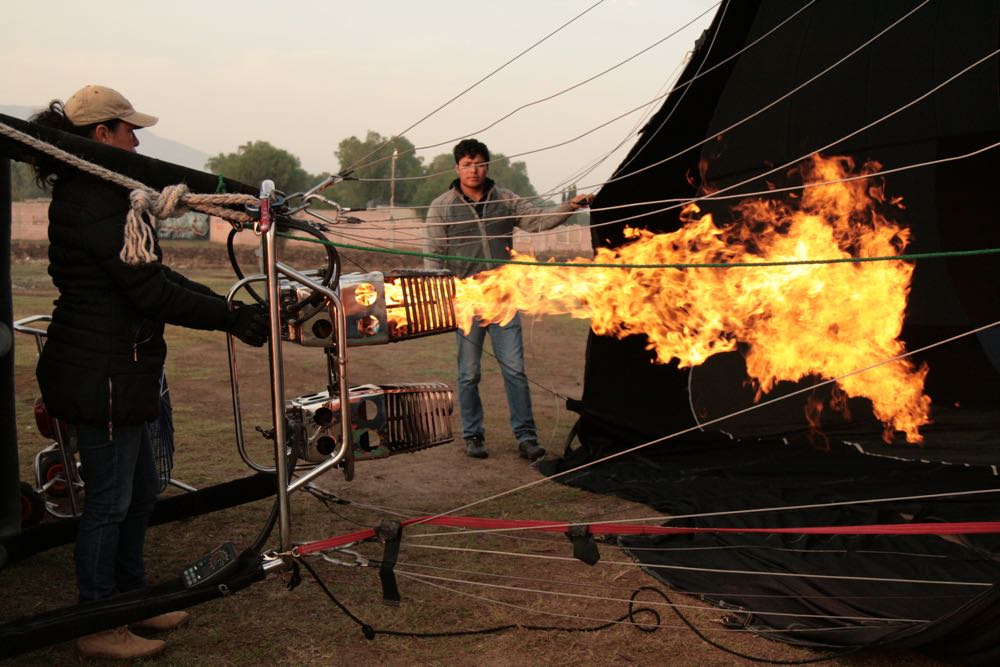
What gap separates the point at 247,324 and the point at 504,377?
109 inches

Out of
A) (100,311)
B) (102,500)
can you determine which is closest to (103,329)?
(100,311)

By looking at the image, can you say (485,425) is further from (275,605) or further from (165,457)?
(275,605)

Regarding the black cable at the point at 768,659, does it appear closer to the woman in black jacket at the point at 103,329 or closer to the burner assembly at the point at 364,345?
the burner assembly at the point at 364,345

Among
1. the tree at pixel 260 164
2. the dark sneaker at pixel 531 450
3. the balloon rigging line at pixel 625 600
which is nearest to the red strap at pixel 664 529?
the balloon rigging line at pixel 625 600

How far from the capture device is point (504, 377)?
5422 mm

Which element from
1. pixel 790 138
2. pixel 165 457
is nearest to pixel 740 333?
pixel 790 138

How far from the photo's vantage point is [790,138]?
5148 millimetres

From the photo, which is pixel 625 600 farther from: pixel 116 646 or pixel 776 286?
pixel 776 286

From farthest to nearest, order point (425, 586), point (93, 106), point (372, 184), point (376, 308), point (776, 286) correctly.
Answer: point (372, 184) → point (776, 286) → point (425, 586) → point (376, 308) → point (93, 106)

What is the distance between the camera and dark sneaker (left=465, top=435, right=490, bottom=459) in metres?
5.38

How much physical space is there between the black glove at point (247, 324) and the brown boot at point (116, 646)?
1017 mm

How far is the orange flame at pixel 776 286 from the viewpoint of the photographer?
16.3ft

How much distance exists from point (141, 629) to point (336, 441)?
0.91 metres

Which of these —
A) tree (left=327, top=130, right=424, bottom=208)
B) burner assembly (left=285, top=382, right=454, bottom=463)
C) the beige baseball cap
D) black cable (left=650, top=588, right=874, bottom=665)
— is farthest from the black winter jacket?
tree (left=327, top=130, right=424, bottom=208)
